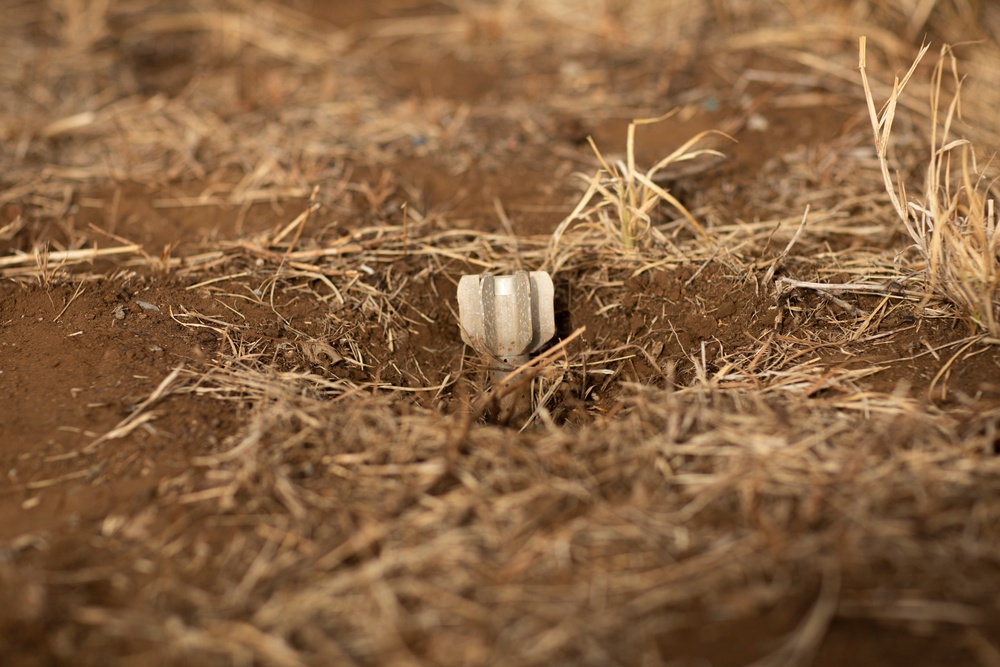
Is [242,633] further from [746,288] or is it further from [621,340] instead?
[746,288]

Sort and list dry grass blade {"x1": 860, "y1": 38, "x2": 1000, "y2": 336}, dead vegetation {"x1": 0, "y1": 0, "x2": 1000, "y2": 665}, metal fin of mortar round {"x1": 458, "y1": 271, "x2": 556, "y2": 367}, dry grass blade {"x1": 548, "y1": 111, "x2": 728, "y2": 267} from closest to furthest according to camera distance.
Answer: dead vegetation {"x1": 0, "y1": 0, "x2": 1000, "y2": 665}, dry grass blade {"x1": 860, "y1": 38, "x2": 1000, "y2": 336}, metal fin of mortar round {"x1": 458, "y1": 271, "x2": 556, "y2": 367}, dry grass blade {"x1": 548, "y1": 111, "x2": 728, "y2": 267}

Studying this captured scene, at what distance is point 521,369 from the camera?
1.88m

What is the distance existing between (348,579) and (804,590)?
2.43ft

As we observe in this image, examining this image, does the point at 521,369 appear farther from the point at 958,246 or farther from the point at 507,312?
the point at 958,246


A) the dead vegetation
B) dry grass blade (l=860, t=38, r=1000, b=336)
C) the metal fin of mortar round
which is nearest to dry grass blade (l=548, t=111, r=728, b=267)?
the dead vegetation

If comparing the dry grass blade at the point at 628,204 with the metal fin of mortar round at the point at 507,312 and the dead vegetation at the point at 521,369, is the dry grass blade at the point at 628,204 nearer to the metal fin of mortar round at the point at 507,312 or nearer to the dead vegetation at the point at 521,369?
the dead vegetation at the point at 521,369

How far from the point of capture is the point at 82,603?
1351 mm

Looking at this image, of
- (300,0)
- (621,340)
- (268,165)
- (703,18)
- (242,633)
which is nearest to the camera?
(242,633)

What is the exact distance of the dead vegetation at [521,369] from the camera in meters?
1.32

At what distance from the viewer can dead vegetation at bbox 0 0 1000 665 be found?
4.33ft

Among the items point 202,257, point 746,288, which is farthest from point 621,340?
point 202,257

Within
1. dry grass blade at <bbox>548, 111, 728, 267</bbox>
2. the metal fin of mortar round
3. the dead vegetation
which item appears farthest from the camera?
dry grass blade at <bbox>548, 111, 728, 267</bbox>

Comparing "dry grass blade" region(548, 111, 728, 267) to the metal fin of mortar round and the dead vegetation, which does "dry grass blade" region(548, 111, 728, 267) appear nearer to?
the dead vegetation

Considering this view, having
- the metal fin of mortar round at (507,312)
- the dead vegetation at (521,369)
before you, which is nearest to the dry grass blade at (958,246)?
the dead vegetation at (521,369)
